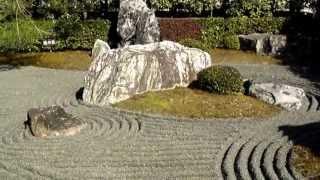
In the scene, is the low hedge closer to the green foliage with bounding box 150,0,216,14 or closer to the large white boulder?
the green foliage with bounding box 150,0,216,14

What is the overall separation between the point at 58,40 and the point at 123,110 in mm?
14351

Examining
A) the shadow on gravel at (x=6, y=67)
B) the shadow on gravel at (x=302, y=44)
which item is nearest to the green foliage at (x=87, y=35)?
the shadow on gravel at (x=6, y=67)

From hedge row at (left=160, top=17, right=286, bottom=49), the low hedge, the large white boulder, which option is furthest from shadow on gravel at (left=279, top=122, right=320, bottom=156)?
the low hedge

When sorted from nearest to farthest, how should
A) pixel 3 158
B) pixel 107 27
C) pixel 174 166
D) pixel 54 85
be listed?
1. pixel 174 166
2. pixel 3 158
3. pixel 54 85
4. pixel 107 27

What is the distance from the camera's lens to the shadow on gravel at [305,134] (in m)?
13.6

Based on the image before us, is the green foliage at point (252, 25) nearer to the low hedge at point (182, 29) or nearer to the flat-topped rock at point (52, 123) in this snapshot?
the low hedge at point (182, 29)

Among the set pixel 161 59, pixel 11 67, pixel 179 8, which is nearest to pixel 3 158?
pixel 161 59

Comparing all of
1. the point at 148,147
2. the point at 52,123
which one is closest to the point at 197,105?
the point at 148,147

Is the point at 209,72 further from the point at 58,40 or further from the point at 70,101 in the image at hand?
the point at 58,40

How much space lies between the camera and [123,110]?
708 inches

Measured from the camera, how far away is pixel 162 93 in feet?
63.7

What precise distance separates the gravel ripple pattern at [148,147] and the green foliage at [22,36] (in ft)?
36.2

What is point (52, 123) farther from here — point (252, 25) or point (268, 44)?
point (252, 25)

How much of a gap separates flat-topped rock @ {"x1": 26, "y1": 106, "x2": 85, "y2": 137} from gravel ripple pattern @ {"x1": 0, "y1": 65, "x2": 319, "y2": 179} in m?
0.30
